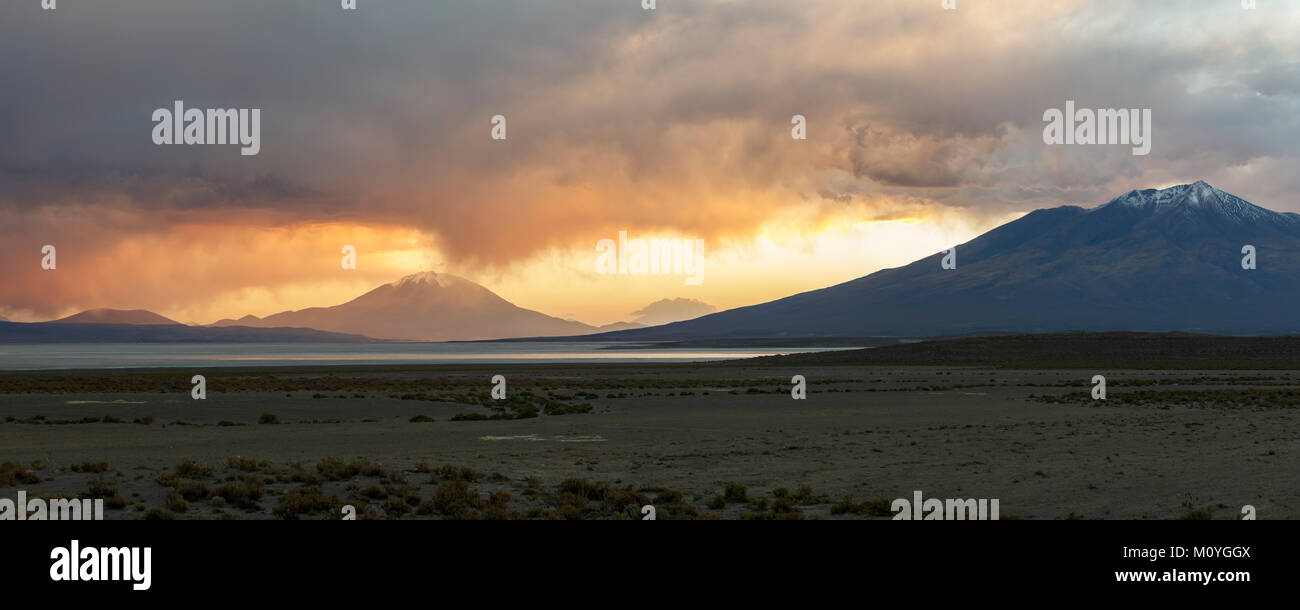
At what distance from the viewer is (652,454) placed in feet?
85.7

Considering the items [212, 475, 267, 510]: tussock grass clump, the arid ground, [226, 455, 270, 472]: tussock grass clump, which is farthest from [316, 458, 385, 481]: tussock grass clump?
[212, 475, 267, 510]: tussock grass clump

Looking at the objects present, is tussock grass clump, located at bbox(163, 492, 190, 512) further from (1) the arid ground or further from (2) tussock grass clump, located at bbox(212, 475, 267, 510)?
(2) tussock grass clump, located at bbox(212, 475, 267, 510)

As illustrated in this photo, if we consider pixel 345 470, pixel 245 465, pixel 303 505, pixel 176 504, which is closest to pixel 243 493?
pixel 176 504

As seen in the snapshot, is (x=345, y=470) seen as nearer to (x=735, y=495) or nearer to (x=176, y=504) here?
(x=176, y=504)

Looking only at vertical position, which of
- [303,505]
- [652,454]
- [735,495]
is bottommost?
[652,454]

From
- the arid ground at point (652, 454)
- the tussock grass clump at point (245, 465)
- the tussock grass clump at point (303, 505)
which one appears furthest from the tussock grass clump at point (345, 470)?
the tussock grass clump at point (303, 505)

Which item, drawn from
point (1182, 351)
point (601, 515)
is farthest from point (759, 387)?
point (1182, 351)
